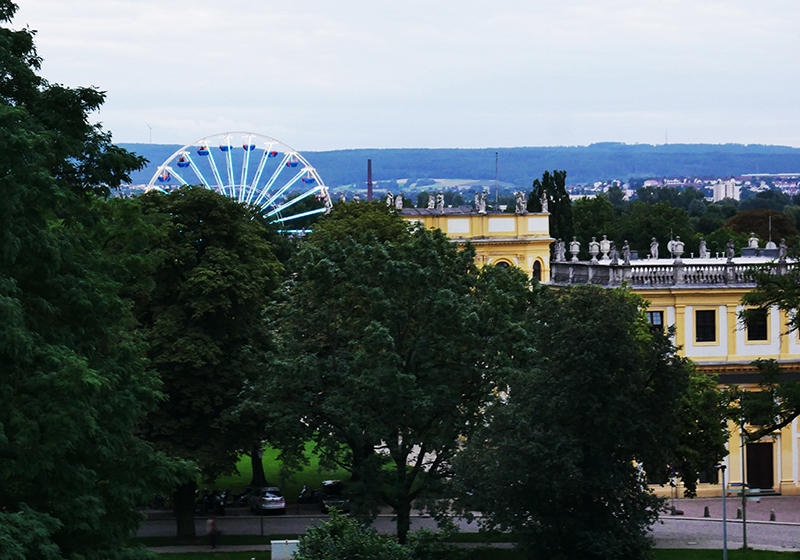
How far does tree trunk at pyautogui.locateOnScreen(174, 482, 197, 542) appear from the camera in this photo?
132 ft

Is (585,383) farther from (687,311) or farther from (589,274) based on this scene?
(589,274)

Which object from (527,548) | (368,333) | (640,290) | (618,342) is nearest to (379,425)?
(368,333)

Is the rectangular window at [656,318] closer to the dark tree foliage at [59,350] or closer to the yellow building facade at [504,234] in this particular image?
the yellow building facade at [504,234]

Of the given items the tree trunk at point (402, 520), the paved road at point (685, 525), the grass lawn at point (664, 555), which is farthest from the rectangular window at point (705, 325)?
the tree trunk at point (402, 520)

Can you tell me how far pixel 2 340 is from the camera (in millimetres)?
17484

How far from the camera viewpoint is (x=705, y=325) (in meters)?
50.8

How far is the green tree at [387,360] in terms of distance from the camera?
32.6 metres

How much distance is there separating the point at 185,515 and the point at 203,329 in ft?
21.8

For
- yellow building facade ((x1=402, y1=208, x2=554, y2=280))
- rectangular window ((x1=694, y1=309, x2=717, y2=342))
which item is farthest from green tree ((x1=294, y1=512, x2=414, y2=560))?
yellow building facade ((x1=402, y1=208, x2=554, y2=280))

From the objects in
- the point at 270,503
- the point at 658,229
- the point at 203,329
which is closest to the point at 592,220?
the point at 658,229

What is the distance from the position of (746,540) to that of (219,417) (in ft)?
60.8

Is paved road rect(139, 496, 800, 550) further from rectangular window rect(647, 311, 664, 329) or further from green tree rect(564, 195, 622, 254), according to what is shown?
green tree rect(564, 195, 622, 254)

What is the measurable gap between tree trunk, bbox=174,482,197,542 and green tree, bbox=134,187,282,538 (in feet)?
0.12

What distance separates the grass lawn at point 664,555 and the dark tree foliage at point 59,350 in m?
15.2
